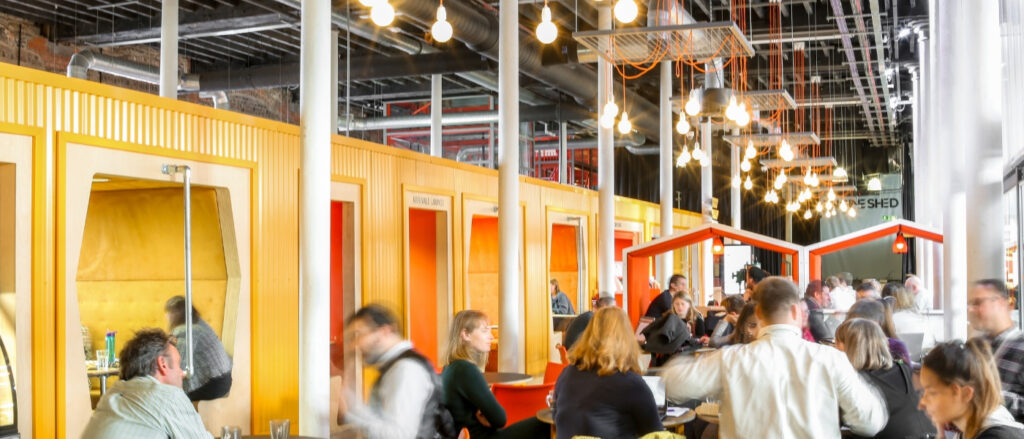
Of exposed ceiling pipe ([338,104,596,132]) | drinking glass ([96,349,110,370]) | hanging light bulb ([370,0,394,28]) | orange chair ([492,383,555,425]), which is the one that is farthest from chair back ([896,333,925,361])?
exposed ceiling pipe ([338,104,596,132])

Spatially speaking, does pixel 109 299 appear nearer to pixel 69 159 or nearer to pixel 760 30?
pixel 69 159

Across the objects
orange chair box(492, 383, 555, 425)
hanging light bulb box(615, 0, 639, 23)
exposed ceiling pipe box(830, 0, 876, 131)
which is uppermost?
exposed ceiling pipe box(830, 0, 876, 131)

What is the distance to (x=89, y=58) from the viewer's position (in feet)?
41.5

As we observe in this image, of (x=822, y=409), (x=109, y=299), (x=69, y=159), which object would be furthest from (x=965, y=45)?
(x=109, y=299)

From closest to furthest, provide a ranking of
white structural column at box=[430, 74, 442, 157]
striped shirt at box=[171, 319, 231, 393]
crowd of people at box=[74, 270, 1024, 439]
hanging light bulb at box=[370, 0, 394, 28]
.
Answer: crowd of people at box=[74, 270, 1024, 439], hanging light bulb at box=[370, 0, 394, 28], striped shirt at box=[171, 319, 231, 393], white structural column at box=[430, 74, 442, 157]

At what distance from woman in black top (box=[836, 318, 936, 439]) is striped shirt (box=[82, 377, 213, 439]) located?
293 cm

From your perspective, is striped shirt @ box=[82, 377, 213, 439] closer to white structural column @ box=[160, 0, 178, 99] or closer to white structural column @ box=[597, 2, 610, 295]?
white structural column @ box=[160, 0, 178, 99]

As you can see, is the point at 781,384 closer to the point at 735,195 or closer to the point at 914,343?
the point at 914,343

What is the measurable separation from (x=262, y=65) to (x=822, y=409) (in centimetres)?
1377

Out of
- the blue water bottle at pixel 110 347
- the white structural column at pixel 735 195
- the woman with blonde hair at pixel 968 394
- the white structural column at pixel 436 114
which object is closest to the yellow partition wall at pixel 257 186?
the blue water bottle at pixel 110 347

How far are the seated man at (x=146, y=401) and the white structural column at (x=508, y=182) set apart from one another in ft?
21.1

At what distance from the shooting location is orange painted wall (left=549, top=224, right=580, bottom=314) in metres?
16.2

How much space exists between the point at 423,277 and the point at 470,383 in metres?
6.16

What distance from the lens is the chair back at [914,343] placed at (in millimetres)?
7859
